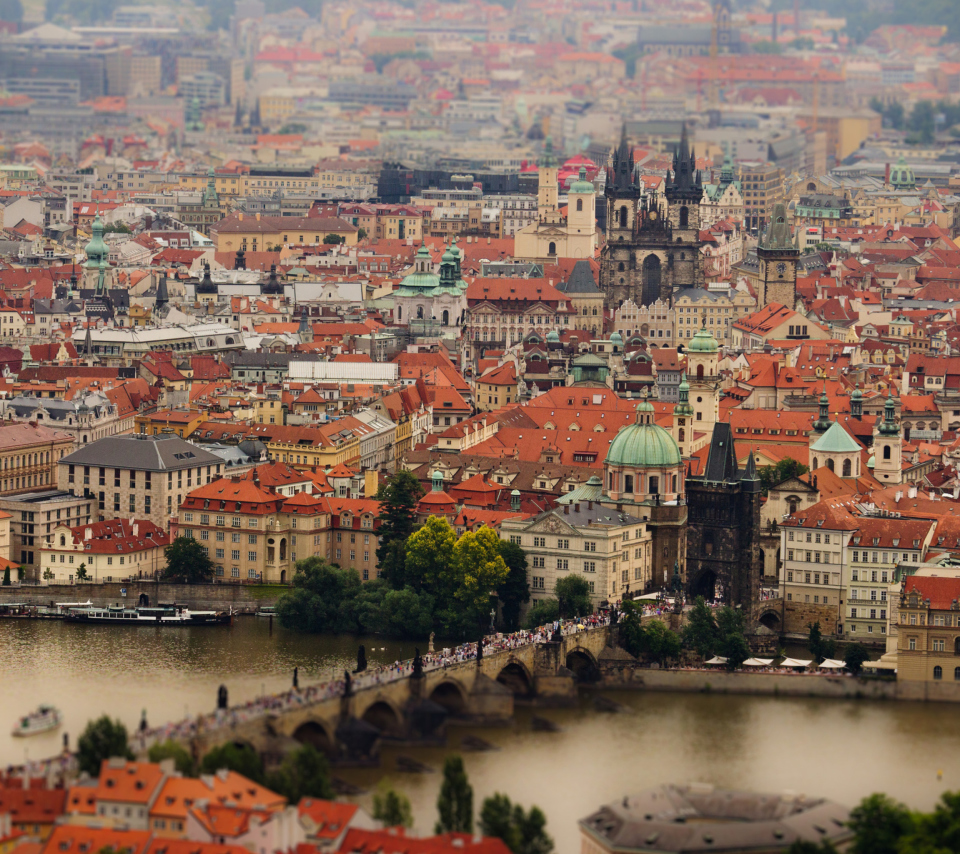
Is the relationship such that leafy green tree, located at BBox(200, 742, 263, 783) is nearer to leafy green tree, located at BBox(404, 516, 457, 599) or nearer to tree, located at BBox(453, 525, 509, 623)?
tree, located at BBox(453, 525, 509, 623)

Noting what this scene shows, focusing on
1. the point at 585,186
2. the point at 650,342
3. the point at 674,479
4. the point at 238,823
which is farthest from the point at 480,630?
the point at 585,186

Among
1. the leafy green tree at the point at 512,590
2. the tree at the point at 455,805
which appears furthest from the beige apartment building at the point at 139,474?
the tree at the point at 455,805

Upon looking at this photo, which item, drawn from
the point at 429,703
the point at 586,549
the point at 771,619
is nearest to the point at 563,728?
the point at 429,703

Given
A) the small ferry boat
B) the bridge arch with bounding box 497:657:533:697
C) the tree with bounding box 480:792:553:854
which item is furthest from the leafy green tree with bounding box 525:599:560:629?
the tree with bounding box 480:792:553:854

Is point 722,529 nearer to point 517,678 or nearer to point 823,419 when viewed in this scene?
point 517,678

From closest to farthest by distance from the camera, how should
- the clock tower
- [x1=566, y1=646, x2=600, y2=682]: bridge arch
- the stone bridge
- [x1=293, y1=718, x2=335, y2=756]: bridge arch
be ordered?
the stone bridge < [x1=293, y1=718, x2=335, y2=756]: bridge arch < [x1=566, y1=646, x2=600, y2=682]: bridge arch < the clock tower
